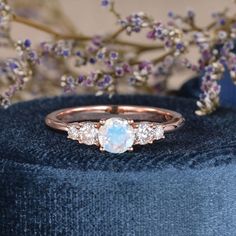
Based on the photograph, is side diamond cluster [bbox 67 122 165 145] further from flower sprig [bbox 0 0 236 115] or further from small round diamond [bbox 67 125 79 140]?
flower sprig [bbox 0 0 236 115]

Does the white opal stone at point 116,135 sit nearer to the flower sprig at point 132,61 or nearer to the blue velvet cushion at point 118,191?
the blue velvet cushion at point 118,191

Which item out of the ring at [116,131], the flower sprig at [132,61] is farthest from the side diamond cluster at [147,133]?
the flower sprig at [132,61]

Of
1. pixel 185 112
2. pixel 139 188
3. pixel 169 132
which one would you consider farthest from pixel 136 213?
pixel 185 112

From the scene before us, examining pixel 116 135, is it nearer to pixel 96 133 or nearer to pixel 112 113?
pixel 96 133

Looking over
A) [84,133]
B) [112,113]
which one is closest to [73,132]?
[84,133]

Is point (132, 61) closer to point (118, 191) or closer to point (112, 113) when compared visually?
point (112, 113)

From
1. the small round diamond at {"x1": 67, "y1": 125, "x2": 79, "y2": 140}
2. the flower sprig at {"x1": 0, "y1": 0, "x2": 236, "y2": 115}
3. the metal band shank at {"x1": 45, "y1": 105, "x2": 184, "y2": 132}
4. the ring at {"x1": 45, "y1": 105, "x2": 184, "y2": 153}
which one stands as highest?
the flower sprig at {"x1": 0, "y1": 0, "x2": 236, "y2": 115}

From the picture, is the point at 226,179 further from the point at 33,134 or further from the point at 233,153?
the point at 33,134

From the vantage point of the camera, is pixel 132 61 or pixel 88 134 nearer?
pixel 88 134

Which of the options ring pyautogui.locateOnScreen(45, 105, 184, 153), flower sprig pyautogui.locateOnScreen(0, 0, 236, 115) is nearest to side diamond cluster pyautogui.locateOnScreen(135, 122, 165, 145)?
ring pyautogui.locateOnScreen(45, 105, 184, 153)
